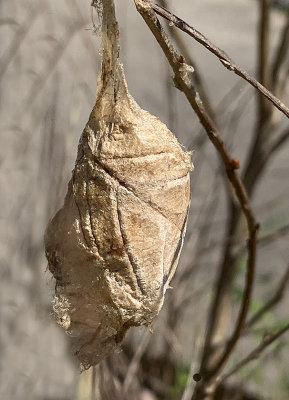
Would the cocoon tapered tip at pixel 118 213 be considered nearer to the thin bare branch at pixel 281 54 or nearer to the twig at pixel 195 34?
the twig at pixel 195 34

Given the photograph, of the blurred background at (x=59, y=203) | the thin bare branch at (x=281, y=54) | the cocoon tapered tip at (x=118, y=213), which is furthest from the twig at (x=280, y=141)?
the cocoon tapered tip at (x=118, y=213)

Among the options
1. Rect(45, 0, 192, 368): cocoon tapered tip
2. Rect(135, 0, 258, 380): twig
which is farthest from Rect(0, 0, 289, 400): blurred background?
Rect(45, 0, 192, 368): cocoon tapered tip

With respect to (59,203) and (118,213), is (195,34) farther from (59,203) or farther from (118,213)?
(59,203)

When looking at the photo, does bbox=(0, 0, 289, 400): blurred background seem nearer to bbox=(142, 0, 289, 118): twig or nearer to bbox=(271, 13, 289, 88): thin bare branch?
bbox=(271, 13, 289, 88): thin bare branch

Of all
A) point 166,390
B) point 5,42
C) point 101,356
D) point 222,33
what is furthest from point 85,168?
point 222,33

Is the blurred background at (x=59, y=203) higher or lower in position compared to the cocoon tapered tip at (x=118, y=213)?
lower

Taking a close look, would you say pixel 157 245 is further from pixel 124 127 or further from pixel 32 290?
pixel 32 290
